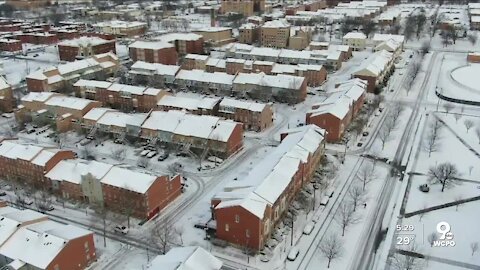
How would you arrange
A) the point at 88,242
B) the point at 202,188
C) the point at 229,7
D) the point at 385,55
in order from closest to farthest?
1. the point at 88,242
2. the point at 202,188
3. the point at 385,55
4. the point at 229,7

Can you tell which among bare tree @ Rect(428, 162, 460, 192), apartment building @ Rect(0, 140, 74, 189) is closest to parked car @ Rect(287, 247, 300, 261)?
bare tree @ Rect(428, 162, 460, 192)

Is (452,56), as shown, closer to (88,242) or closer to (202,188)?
(202,188)

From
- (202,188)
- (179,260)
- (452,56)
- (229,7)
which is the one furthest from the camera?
(229,7)

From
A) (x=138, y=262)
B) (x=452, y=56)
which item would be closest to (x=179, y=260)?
(x=138, y=262)

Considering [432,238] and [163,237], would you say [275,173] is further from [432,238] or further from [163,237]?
[432,238]

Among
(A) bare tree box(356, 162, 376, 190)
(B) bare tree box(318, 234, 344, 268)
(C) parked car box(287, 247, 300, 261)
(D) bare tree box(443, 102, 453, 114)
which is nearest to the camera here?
(B) bare tree box(318, 234, 344, 268)

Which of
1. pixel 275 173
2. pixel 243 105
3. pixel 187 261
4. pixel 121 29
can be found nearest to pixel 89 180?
pixel 187 261

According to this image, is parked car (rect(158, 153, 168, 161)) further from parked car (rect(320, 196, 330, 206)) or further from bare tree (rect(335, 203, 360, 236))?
bare tree (rect(335, 203, 360, 236))
